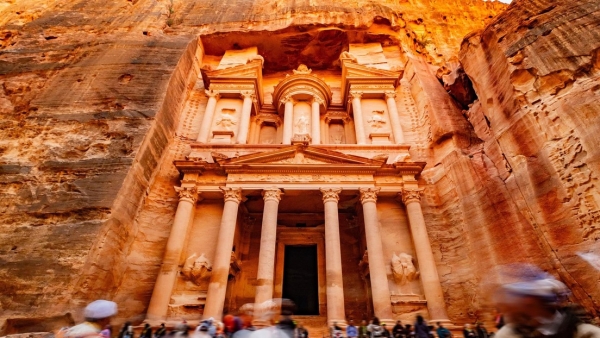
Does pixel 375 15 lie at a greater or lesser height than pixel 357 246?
greater

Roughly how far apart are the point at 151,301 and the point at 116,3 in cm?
1890

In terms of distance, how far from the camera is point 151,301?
9641 millimetres

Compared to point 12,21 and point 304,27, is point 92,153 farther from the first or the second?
point 12,21

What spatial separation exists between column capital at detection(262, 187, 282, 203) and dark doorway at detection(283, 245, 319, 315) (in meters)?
2.74

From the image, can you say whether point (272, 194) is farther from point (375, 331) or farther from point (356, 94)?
point (356, 94)

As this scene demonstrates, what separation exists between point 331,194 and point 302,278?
3.48 meters

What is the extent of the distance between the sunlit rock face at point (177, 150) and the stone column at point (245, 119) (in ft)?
7.47

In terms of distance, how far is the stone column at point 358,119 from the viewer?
47.6 ft

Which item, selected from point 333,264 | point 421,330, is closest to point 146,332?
point 333,264

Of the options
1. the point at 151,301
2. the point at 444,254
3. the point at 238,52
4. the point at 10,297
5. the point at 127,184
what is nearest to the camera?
the point at 10,297

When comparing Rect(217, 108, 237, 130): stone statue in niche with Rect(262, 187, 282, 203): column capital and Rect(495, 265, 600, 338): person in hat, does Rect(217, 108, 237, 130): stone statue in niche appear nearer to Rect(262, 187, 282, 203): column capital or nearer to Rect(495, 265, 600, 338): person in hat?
Rect(262, 187, 282, 203): column capital

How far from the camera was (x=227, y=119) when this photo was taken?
15.5 meters

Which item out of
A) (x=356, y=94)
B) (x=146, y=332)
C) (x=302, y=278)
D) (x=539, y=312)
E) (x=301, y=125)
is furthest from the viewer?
(x=356, y=94)

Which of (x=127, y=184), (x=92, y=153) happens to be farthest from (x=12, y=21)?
(x=127, y=184)
